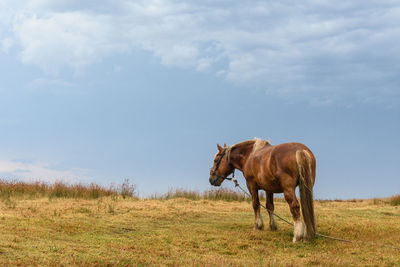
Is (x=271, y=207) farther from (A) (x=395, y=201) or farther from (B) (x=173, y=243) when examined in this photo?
(A) (x=395, y=201)

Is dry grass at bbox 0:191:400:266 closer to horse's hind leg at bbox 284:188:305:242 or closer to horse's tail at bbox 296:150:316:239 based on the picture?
horse's hind leg at bbox 284:188:305:242

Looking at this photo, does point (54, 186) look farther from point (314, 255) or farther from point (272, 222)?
point (314, 255)

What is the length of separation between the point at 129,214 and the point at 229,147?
456 cm

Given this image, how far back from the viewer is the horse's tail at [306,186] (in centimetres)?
862

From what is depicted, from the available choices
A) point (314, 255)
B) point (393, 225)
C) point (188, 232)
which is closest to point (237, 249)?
point (314, 255)

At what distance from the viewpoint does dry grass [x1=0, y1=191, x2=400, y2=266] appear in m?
7.29

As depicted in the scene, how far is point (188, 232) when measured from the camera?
10461mm

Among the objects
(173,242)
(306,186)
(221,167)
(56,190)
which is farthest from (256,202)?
(56,190)

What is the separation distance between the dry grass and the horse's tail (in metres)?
0.38

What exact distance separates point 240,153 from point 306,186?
2.58 metres

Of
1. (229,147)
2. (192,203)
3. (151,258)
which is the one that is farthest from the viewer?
(192,203)

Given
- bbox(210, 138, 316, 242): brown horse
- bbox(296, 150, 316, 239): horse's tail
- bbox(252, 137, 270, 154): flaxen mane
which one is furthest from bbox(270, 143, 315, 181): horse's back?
bbox(252, 137, 270, 154): flaxen mane

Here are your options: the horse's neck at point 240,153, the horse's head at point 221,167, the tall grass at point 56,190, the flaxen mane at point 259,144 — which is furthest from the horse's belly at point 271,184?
the tall grass at point 56,190

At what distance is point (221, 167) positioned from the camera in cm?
1155
